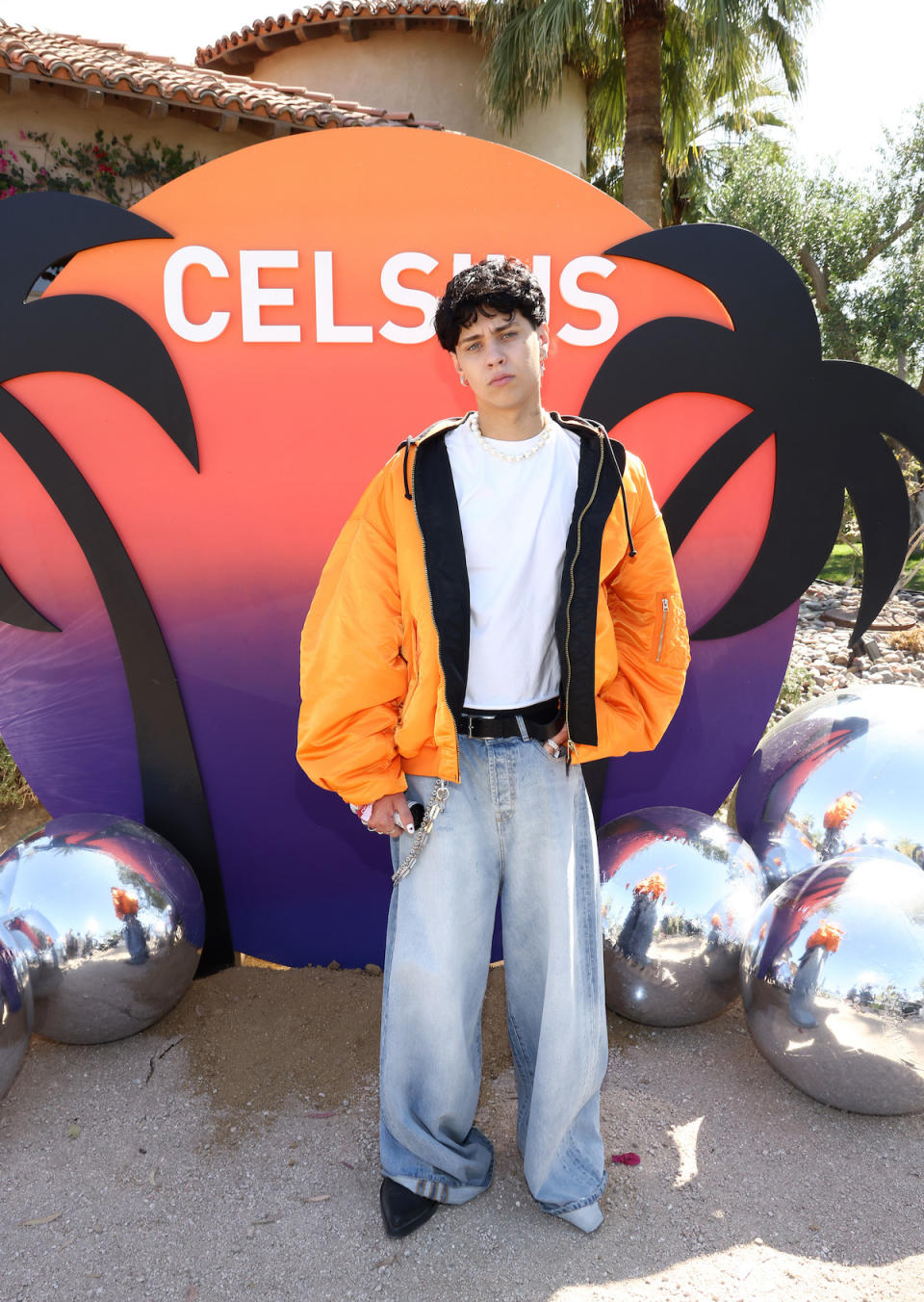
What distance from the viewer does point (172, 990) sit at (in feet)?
9.66

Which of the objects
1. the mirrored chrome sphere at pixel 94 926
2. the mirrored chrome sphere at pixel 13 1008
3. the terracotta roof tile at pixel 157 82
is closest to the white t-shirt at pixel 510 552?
the mirrored chrome sphere at pixel 94 926

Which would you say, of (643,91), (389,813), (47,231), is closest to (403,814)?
(389,813)

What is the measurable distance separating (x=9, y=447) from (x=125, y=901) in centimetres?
150

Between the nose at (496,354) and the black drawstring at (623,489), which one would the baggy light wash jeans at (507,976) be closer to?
the black drawstring at (623,489)

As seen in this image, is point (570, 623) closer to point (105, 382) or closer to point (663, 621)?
point (663, 621)

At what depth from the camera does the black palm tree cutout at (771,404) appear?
3.23 metres

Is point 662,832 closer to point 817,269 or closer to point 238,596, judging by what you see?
point 238,596

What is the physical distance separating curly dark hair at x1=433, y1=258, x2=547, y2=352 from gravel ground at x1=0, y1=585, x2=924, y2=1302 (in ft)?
6.76

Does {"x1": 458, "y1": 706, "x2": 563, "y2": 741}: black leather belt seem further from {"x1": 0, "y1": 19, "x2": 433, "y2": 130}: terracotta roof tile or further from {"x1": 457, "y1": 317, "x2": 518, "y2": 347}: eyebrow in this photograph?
{"x1": 0, "y1": 19, "x2": 433, "y2": 130}: terracotta roof tile

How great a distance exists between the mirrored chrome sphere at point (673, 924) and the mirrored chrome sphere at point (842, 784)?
322 millimetres

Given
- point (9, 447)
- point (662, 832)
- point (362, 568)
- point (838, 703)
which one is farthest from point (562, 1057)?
point (9, 447)

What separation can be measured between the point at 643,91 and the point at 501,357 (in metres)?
9.91

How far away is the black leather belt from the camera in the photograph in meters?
2.05

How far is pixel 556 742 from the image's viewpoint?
6.89 feet
